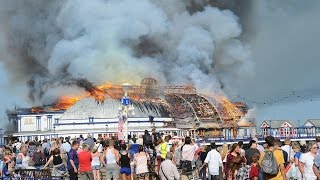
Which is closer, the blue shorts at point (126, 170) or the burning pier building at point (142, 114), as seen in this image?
the blue shorts at point (126, 170)

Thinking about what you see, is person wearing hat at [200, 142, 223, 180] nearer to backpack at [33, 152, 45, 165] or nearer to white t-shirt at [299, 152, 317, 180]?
white t-shirt at [299, 152, 317, 180]

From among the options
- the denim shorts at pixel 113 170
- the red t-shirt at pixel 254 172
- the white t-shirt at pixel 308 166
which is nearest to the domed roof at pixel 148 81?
the denim shorts at pixel 113 170

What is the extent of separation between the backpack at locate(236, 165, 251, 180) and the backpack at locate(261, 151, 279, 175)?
1.18 m


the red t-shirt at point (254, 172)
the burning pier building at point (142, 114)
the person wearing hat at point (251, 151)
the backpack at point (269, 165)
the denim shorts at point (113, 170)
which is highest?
the burning pier building at point (142, 114)

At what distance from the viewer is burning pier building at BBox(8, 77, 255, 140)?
66562 mm

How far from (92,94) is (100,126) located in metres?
8.97

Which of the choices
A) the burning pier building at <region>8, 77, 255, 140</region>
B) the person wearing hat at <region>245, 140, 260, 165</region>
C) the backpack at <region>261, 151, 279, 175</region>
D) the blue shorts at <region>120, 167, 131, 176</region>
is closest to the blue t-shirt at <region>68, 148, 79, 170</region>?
the blue shorts at <region>120, 167, 131, 176</region>

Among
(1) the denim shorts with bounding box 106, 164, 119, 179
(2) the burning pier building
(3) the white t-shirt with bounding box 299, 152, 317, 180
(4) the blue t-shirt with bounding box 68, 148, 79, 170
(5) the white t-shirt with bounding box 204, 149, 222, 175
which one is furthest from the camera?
(2) the burning pier building

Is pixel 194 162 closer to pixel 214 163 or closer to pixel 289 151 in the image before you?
pixel 214 163

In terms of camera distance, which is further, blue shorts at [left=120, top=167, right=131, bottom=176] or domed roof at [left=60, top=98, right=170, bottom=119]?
domed roof at [left=60, top=98, right=170, bottom=119]

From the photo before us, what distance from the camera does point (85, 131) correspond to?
65.1 m

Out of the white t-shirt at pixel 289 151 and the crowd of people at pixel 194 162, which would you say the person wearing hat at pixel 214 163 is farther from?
the white t-shirt at pixel 289 151

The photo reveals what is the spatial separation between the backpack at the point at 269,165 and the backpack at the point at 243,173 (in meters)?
1.18

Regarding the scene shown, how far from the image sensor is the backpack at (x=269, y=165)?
1098 centimetres
